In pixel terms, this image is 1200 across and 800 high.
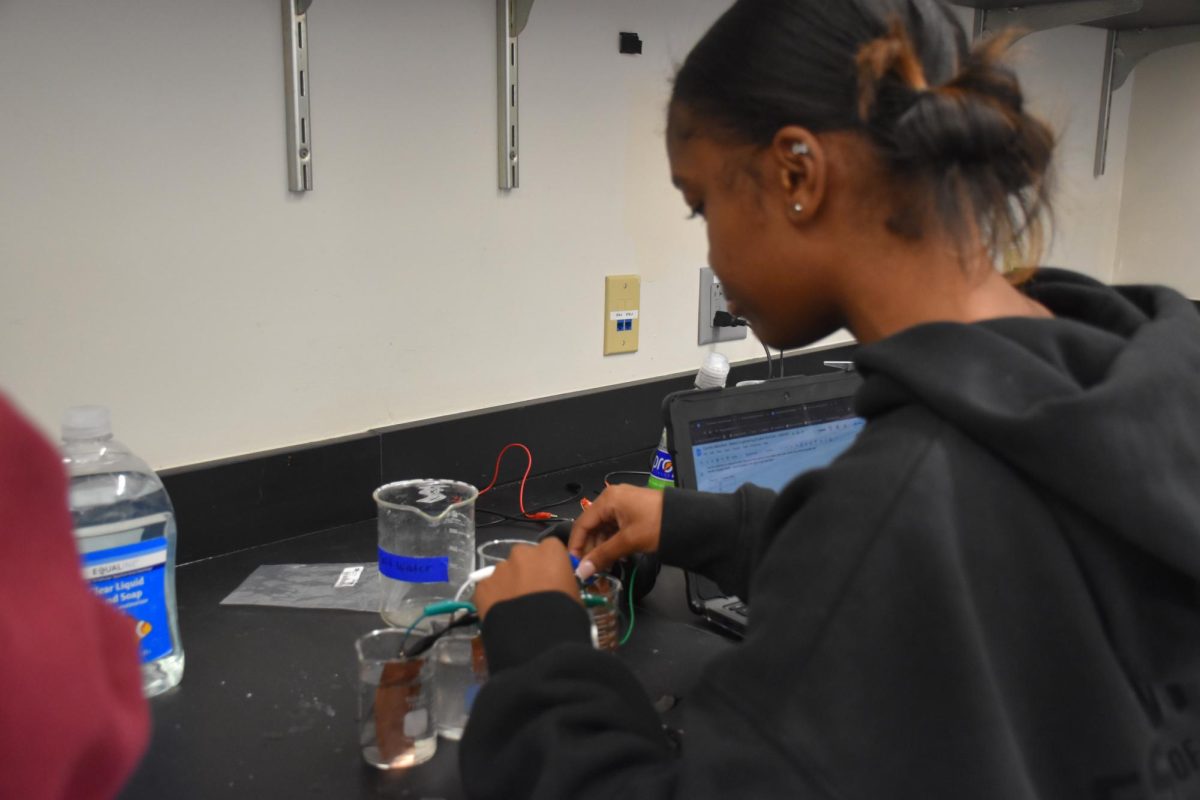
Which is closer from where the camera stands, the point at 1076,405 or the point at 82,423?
the point at 1076,405

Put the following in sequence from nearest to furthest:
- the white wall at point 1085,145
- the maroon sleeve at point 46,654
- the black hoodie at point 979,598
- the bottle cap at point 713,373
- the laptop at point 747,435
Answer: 1. the maroon sleeve at point 46,654
2. the black hoodie at point 979,598
3. the laptop at point 747,435
4. the bottle cap at point 713,373
5. the white wall at point 1085,145

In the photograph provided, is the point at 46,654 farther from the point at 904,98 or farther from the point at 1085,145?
the point at 1085,145

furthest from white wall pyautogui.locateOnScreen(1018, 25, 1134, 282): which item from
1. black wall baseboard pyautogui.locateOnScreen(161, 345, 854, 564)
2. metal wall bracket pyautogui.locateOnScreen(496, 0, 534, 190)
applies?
metal wall bracket pyautogui.locateOnScreen(496, 0, 534, 190)

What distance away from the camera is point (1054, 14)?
190cm

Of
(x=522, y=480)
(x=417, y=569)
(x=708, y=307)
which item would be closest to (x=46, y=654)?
(x=417, y=569)

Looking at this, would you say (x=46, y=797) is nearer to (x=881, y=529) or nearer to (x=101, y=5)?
(x=881, y=529)

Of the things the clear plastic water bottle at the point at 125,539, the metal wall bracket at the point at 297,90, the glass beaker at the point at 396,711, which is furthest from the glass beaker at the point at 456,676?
the metal wall bracket at the point at 297,90

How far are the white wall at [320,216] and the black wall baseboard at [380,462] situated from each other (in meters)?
0.04

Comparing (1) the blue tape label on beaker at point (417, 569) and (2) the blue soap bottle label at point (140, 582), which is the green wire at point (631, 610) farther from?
(2) the blue soap bottle label at point (140, 582)

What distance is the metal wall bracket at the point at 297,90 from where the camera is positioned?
1158 mm

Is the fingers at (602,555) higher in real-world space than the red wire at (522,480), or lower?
higher

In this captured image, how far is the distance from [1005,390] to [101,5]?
1.00 m

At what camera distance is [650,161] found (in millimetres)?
1642

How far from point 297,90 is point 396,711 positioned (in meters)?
0.76
